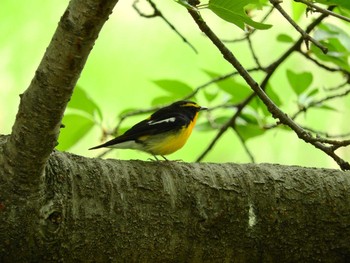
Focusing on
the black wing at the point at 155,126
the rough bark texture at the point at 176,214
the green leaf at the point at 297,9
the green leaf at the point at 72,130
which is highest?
the green leaf at the point at 297,9

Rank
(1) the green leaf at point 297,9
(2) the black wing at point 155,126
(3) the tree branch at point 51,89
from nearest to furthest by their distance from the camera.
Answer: (3) the tree branch at point 51,89 → (2) the black wing at point 155,126 → (1) the green leaf at point 297,9

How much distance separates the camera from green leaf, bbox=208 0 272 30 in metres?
2.31

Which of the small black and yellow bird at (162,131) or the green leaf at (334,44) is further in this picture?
the small black and yellow bird at (162,131)

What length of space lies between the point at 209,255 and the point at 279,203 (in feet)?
1.24

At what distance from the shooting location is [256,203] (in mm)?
2990

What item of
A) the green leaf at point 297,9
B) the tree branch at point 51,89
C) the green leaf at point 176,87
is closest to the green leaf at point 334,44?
the green leaf at point 297,9

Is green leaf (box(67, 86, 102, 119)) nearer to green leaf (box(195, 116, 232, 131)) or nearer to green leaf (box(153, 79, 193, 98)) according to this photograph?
green leaf (box(153, 79, 193, 98))

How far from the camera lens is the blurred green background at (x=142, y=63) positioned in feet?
18.6

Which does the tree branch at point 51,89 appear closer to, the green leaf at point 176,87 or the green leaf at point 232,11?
the green leaf at point 232,11

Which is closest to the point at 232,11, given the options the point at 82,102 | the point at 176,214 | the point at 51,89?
the point at 51,89

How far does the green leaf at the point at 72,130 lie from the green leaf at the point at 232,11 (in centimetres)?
175

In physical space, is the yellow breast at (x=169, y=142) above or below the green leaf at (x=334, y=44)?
below

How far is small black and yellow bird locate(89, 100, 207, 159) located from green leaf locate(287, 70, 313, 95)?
0.55m

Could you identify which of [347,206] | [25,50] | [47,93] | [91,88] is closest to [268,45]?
[91,88]
